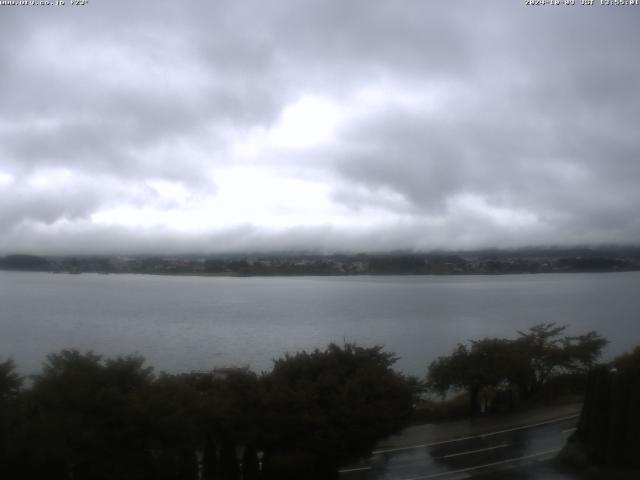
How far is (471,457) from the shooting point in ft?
49.3

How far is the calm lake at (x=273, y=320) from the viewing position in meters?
37.0

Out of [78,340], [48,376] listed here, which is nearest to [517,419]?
[48,376]

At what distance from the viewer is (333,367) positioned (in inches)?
580

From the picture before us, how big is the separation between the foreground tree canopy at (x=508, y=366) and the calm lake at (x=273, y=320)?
24.3 ft

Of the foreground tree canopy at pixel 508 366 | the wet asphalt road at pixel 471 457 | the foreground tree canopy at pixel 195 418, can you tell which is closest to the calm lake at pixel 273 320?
the foreground tree canopy at pixel 508 366

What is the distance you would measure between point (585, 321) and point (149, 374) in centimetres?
4807

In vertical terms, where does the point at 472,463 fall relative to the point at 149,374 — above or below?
below

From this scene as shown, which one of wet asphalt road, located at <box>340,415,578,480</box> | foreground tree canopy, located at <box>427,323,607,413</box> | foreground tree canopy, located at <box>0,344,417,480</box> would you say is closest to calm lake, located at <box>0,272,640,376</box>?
foreground tree canopy, located at <box>427,323,607,413</box>

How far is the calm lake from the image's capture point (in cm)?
3703

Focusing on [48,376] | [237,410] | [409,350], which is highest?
[48,376]

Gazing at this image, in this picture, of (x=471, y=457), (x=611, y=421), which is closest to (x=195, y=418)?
(x=471, y=457)

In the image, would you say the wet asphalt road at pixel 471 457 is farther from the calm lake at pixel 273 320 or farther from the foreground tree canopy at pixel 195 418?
the calm lake at pixel 273 320

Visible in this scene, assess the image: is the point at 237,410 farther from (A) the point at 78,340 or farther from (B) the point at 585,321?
(B) the point at 585,321

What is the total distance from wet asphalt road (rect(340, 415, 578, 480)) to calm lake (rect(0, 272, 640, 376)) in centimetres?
1465
